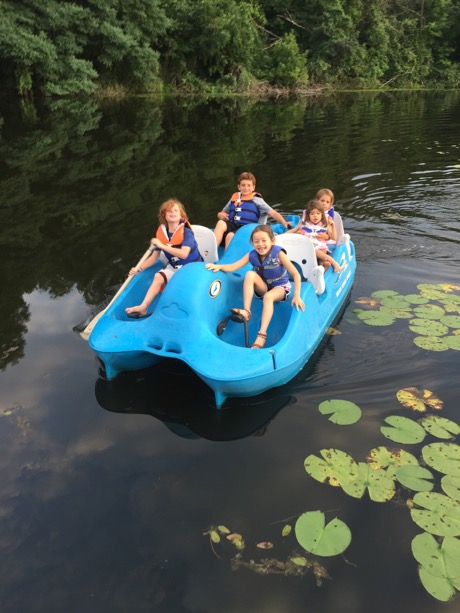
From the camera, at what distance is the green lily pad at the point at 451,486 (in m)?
2.44

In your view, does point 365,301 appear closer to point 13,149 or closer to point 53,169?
point 53,169

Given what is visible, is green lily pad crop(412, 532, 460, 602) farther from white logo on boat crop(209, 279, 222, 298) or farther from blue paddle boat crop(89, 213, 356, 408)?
white logo on boat crop(209, 279, 222, 298)

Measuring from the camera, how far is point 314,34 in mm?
28375

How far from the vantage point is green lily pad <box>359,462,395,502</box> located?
8.10ft

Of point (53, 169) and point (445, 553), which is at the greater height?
point (53, 169)

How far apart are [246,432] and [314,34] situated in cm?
3098

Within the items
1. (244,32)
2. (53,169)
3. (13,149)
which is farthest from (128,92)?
(53,169)

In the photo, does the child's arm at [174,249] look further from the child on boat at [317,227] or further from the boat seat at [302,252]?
the child on boat at [317,227]

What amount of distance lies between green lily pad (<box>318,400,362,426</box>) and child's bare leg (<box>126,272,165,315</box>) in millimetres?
1545

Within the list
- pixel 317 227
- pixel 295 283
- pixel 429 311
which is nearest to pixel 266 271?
pixel 295 283

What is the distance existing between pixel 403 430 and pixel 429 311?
5.61ft

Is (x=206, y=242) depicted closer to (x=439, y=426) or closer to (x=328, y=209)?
(x=328, y=209)

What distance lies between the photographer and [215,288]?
3508 millimetres

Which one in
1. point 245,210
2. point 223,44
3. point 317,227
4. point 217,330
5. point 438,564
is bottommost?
point 438,564
